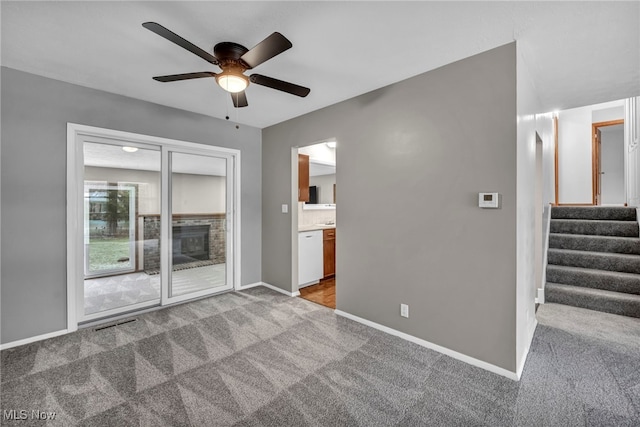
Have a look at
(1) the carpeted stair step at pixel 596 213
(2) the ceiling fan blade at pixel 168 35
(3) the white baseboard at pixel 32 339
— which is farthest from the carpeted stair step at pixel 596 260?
(3) the white baseboard at pixel 32 339

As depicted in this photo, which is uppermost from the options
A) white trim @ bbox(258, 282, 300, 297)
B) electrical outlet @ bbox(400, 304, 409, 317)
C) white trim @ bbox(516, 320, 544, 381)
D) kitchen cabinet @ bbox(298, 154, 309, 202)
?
kitchen cabinet @ bbox(298, 154, 309, 202)

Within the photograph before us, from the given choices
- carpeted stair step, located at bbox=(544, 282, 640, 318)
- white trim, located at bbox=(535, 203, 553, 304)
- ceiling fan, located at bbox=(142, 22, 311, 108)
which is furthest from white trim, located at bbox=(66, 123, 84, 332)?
carpeted stair step, located at bbox=(544, 282, 640, 318)

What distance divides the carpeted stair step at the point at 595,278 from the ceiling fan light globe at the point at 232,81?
455 cm

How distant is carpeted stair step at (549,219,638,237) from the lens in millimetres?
3865

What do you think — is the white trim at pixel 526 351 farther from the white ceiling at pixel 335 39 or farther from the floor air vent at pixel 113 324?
the floor air vent at pixel 113 324

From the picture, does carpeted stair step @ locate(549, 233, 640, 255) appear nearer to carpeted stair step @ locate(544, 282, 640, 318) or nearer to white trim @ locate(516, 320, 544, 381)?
carpeted stair step @ locate(544, 282, 640, 318)

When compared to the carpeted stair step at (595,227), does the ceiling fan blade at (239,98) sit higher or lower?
higher

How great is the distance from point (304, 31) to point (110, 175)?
2.79 metres

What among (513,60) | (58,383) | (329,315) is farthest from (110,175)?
(513,60)

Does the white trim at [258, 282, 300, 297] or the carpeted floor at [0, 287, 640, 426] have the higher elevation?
the white trim at [258, 282, 300, 297]

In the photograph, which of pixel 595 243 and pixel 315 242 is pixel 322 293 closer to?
pixel 315 242

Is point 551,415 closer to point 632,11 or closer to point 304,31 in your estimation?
point 632,11

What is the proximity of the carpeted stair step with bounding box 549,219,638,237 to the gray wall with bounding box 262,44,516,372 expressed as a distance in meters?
3.35

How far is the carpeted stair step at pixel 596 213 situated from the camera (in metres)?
4.11
